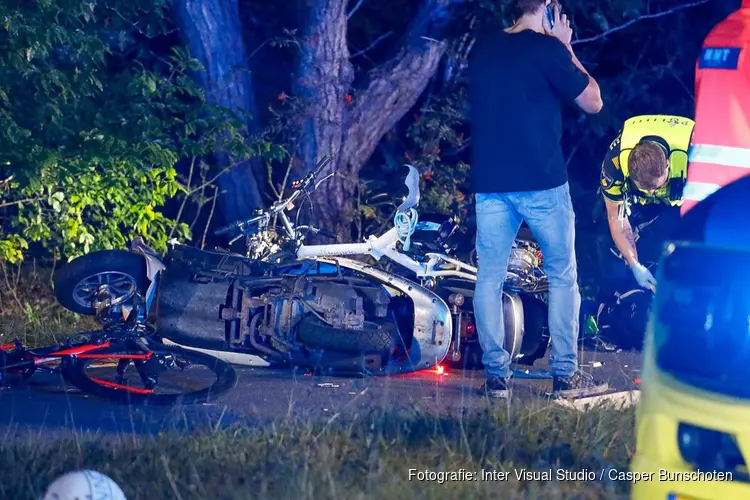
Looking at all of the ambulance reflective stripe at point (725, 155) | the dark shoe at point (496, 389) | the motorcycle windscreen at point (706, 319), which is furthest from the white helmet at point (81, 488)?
the ambulance reflective stripe at point (725, 155)

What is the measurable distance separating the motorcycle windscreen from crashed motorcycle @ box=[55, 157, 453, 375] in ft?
11.9

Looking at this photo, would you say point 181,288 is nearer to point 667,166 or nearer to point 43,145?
point 43,145

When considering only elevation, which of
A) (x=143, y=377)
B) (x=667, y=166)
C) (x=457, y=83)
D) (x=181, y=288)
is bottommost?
(x=143, y=377)

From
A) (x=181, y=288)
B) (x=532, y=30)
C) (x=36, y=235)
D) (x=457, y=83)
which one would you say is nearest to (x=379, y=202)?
(x=457, y=83)

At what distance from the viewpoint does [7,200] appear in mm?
9188

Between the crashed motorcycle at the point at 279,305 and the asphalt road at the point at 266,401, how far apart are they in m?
0.20

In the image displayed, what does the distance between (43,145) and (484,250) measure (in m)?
3.98

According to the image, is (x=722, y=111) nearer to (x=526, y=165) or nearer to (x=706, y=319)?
(x=526, y=165)

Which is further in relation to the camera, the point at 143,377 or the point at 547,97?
the point at 143,377

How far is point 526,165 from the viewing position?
233 inches

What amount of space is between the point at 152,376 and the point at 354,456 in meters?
2.45

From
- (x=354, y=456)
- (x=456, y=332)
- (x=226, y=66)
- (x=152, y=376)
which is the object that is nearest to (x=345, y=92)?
(x=226, y=66)

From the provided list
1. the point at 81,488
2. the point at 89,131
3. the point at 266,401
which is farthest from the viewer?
the point at 89,131

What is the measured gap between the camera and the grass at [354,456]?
429 centimetres
